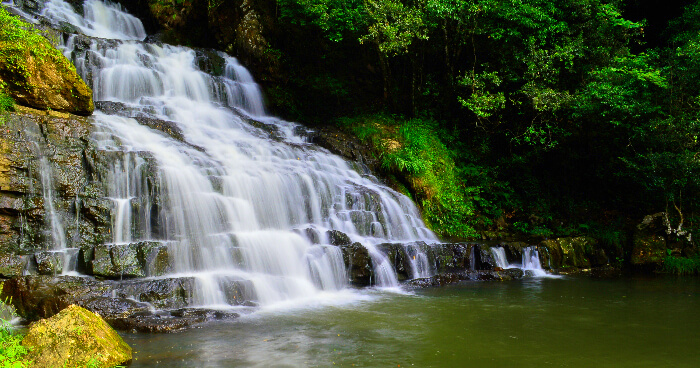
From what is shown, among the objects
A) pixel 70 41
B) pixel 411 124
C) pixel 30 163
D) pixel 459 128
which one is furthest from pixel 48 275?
pixel 459 128

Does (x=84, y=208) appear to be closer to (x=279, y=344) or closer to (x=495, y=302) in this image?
(x=279, y=344)

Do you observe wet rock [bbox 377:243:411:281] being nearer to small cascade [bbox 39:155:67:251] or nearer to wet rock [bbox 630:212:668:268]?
small cascade [bbox 39:155:67:251]

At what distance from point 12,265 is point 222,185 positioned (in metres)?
4.31

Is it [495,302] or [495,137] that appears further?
[495,137]

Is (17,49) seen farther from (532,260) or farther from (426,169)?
(532,260)

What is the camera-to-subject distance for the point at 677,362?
534 cm

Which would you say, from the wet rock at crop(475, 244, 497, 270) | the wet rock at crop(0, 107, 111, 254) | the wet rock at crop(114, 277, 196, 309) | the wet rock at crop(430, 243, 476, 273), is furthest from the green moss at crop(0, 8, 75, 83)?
the wet rock at crop(475, 244, 497, 270)

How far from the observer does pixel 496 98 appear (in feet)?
47.2

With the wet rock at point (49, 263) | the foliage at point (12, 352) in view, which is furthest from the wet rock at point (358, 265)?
the foliage at point (12, 352)

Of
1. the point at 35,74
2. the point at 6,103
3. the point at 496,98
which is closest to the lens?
the point at 6,103

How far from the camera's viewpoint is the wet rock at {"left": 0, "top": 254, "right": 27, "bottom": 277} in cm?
740

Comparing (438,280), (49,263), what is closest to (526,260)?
(438,280)

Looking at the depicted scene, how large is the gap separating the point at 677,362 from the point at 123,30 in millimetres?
20295

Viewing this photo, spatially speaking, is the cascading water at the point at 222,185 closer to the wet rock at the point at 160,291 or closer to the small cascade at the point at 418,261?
the small cascade at the point at 418,261
